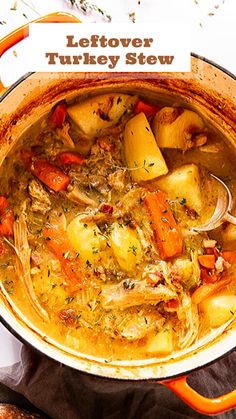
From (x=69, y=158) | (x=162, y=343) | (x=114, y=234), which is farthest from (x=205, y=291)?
(x=69, y=158)

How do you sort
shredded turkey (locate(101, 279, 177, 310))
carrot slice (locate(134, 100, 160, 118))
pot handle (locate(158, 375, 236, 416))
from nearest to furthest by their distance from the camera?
pot handle (locate(158, 375, 236, 416))
shredded turkey (locate(101, 279, 177, 310))
carrot slice (locate(134, 100, 160, 118))

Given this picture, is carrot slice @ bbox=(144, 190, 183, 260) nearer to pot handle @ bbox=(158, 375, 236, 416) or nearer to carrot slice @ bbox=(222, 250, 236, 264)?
carrot slice @ bbox=(222, 250, 236, 264)

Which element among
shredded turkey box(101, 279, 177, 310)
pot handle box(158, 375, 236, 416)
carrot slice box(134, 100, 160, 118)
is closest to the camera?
pot handle box(158, 375, 236, 416)

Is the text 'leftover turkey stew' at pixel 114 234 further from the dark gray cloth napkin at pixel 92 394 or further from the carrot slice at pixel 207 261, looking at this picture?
the dark gray cloth napkin at pixel 92 394

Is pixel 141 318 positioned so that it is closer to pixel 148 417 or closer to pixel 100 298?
pixel 100 298

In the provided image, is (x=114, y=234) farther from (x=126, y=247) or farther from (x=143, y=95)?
(x=143, y=95)

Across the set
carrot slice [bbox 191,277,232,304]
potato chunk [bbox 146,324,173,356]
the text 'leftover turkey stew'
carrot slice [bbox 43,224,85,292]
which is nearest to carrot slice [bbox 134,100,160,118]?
the text 'leftover turkey stew'
